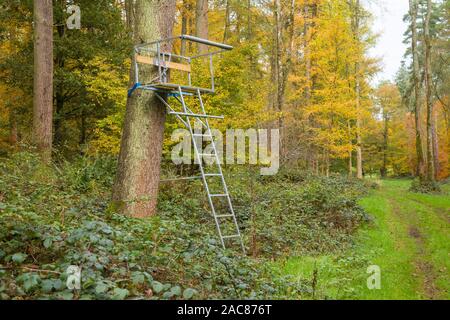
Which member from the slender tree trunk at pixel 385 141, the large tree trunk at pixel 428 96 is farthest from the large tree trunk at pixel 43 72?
the slender tree trunk at pixel 385 141

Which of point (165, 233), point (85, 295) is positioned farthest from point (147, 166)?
point (85, 295)

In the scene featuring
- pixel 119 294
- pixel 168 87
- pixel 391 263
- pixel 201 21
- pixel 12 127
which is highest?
pixel 201 21

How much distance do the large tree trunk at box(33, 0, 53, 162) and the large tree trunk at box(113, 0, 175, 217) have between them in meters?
5.72

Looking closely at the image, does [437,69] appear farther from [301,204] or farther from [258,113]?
[301,204]

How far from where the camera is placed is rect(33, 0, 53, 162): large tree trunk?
41.8 feet

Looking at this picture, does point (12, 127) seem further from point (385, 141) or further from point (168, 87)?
point (385, 141)

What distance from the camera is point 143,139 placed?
791cm

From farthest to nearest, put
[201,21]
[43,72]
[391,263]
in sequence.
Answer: [201,21] → [43,72] → [391,263]

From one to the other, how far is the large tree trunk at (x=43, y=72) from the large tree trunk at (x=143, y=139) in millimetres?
5717

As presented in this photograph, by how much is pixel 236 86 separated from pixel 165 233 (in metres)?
9.60

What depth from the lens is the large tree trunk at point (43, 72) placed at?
12727 millimetres

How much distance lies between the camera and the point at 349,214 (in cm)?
1041

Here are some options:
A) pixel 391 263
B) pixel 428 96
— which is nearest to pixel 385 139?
pixel 428 96

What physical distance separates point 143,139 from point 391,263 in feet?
16.0
